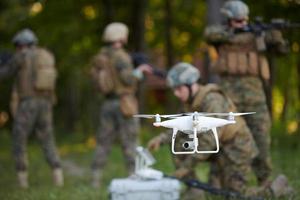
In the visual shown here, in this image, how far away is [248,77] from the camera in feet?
31.9

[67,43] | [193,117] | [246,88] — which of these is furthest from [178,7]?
[193,117]

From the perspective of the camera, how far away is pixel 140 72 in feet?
35.9

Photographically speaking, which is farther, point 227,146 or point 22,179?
point 22,179

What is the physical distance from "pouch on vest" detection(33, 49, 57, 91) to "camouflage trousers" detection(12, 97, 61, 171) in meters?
0.24

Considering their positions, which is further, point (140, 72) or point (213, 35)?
point (140, 72)

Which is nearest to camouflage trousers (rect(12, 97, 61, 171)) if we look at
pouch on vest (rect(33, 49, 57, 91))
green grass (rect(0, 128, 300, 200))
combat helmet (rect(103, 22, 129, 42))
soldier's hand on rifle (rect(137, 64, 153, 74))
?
pouch on vest (rect(33, 49, 57, 91))

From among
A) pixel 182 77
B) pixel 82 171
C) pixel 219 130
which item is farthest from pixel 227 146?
pixel 82 171

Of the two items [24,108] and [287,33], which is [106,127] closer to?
[24,108]

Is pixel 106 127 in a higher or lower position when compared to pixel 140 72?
lower

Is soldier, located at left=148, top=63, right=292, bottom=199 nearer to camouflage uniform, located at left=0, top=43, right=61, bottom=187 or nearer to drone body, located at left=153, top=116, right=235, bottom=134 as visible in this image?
drone body, located at left=153, top=116, right=235, bottom=134

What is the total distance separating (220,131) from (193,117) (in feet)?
8.58

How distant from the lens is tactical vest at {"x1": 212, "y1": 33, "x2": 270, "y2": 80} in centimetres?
959

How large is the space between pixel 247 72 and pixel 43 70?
11.4ft

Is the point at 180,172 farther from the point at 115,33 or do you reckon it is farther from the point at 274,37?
the point at 115,33
